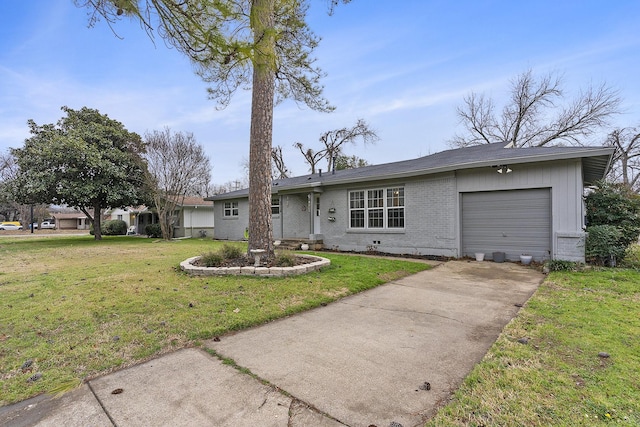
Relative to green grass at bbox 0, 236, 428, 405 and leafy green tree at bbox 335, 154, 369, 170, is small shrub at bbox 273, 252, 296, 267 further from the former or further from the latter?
leafy green tree at bbox 335, 154, 369, 170

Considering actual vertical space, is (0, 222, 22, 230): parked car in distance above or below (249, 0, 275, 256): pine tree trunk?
below

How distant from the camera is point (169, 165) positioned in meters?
18.0

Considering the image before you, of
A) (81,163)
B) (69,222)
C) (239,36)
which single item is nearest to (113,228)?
(81,163)

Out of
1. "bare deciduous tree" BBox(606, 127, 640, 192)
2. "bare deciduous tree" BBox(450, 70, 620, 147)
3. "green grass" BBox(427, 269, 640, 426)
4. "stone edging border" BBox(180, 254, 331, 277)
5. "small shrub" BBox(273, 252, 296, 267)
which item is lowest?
"green grass" BBox(427, 269, 640, 426)

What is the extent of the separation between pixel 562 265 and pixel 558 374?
6144 mm

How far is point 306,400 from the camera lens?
2.24m

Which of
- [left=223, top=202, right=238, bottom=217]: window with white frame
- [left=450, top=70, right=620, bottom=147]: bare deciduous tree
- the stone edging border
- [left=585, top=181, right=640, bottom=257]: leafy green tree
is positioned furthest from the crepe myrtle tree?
[left=450, top=70, right=620, bottom=147]: bare deciduous tree

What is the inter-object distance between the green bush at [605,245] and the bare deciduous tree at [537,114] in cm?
1515

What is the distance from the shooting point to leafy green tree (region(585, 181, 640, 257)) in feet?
24.0

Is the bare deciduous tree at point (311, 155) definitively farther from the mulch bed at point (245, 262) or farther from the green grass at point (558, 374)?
the green grass at point (558, 374)

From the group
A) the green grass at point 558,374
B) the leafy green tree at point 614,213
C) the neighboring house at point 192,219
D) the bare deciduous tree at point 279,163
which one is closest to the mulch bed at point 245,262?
the green grass at point 558,374

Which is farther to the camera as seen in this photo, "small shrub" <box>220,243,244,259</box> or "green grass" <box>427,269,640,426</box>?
"small shrub" <box>220,243,244,259</box>

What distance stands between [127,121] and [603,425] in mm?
22654

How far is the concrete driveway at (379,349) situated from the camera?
2.24 metres
